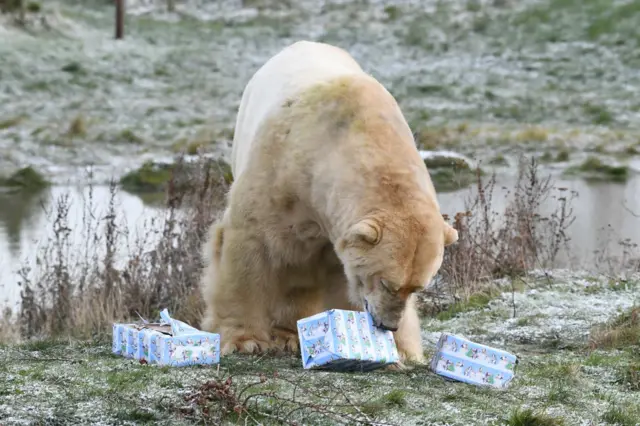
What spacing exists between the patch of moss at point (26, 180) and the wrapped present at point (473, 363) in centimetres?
1388

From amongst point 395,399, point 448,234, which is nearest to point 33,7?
point 448,234

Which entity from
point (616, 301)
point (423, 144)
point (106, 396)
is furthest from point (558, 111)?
point (106, 396)

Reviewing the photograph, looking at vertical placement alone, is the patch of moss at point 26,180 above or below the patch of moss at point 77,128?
below

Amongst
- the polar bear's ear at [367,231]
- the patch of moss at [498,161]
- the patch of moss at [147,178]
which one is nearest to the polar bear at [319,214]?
the polar bear's ear at [367,231]

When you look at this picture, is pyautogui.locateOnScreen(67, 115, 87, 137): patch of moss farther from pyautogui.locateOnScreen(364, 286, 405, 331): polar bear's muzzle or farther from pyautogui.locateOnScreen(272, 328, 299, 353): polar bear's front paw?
pyautogui.locateOnScreen(364, 286, 405, 331): polar bear's muzzle

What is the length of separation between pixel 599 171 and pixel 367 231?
1718 centimetres

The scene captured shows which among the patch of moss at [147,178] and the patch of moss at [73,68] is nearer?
the patch of moss at [147,178]

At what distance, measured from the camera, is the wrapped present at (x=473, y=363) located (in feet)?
18.6

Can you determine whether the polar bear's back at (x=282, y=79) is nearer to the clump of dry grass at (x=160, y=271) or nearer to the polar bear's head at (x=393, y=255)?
the polar bear's head at (x=393, y=255)

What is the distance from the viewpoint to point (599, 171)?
21344 millimetres

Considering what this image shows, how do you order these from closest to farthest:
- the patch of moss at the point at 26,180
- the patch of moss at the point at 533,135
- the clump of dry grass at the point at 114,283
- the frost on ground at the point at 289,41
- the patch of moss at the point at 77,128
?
the clump of dry grass at the point at 114,283, the patch of moss at the point at 26,180, the patch of moss at the point at 77,128, the frost on ground at the point at 289,41, the patch of moss at the point at 533,135

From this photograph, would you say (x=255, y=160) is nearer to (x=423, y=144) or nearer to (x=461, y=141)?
(x=423, y=144)

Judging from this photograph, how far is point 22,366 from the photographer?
5.56 metres

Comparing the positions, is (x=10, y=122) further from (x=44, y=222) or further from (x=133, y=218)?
(x=133, y=218)
